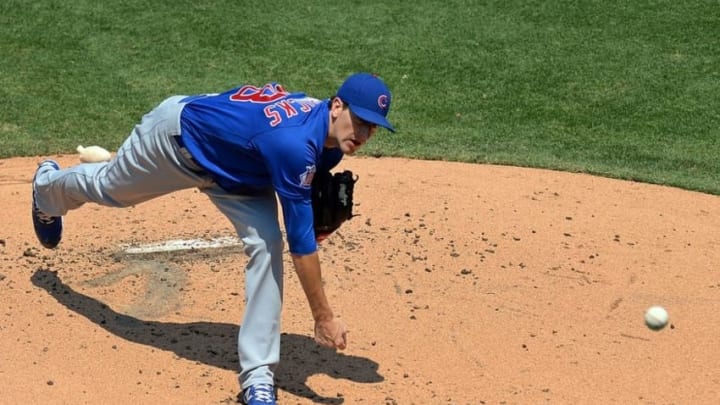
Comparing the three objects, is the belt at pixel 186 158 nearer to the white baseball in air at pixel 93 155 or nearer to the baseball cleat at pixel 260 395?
the baseball cleat at pixel 260 395

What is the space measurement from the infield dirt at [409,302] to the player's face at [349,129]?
4.04 feet

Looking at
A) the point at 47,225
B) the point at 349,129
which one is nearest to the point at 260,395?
the point at 349,129

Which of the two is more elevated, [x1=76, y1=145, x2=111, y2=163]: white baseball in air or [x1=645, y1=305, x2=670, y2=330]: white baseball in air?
[x1=76, y1=145, x2=111, y2=163]: white baseball in air

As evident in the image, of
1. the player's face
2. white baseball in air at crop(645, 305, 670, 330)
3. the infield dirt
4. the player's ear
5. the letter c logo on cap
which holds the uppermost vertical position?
the letter c logo on cap

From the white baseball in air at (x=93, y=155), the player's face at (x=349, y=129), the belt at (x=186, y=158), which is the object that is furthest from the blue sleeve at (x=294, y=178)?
the white baseball in air at (x=93, y=155)

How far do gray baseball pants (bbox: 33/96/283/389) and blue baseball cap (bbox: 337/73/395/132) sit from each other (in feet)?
2.44

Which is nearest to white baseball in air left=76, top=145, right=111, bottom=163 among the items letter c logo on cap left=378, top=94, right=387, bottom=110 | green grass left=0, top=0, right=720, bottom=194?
green grass left=0, top=0, right=720, bottom=194

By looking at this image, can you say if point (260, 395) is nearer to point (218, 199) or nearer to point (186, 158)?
point (218, 199)

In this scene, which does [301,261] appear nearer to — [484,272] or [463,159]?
[484,272]

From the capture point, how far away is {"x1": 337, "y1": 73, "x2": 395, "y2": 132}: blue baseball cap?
4641mm

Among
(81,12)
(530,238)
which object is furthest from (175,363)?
(81,12)

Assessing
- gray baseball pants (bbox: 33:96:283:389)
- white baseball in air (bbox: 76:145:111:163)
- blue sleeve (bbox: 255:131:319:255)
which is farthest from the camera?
white baseball in air (bbox: 76:145:111:163)

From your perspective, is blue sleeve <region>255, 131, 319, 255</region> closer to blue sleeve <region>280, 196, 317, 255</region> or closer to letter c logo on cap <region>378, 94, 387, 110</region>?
blue sleeve <region>280, 196, 317, 255</region>

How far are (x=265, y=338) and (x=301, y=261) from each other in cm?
45
